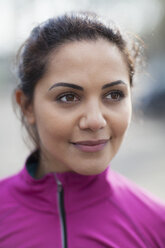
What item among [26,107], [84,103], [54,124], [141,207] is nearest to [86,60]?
[84,103]

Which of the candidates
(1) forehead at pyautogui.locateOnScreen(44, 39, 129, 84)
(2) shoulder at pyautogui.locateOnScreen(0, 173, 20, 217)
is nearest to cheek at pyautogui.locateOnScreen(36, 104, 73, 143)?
(1) forehead at pyautogui.locateOnScreen(44, 39, 129, 84)

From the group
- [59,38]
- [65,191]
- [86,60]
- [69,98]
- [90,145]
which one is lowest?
[65,191]

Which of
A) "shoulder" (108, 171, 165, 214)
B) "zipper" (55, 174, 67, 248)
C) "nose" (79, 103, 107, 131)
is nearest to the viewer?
"nose" (79, 103, 107, 131)

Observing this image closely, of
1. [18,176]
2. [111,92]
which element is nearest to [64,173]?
[18,176]

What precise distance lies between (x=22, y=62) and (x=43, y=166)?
0.61m

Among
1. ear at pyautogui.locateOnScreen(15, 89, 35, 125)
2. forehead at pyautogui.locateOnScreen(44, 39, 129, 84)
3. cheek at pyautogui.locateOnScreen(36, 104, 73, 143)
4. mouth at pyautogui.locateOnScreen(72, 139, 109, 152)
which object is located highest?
forehead at pyautogui.locateOnScreen(44, 39, 129, 84)

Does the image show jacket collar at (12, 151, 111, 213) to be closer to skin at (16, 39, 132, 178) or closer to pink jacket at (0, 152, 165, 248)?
pink jacket at (0, 152, 165, 248)

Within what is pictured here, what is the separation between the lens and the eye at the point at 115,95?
1538mm

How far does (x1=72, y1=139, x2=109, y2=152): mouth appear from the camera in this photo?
1500 mm

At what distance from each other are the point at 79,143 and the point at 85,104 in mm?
185

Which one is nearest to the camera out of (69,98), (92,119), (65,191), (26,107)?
(92,119)

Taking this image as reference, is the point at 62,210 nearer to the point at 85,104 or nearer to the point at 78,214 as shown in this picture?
the point at 78,214

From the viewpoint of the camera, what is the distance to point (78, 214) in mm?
1604

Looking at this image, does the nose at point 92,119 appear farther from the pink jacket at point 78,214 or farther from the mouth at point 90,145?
the pink jacket at point 78,214
